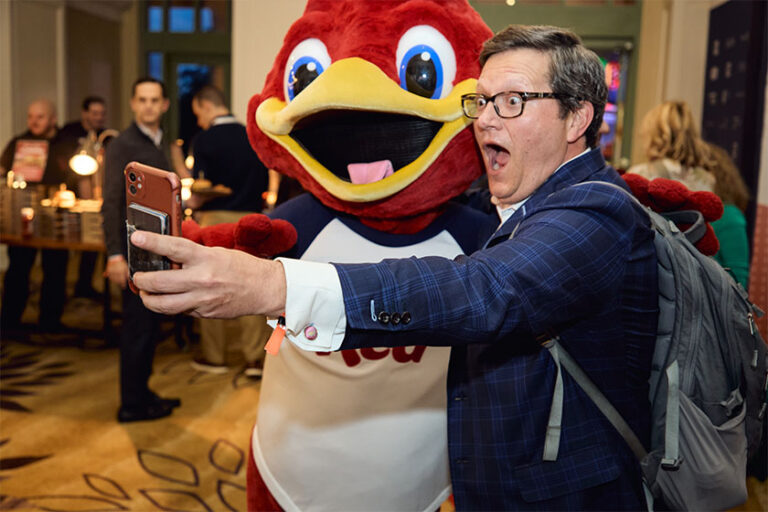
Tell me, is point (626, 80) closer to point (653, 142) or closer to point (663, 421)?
point (653, 142)

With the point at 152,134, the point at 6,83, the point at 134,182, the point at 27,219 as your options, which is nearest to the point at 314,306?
the point at 134,182

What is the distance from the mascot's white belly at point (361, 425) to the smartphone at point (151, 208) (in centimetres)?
74

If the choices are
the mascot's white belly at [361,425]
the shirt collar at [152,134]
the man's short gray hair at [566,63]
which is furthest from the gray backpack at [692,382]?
the shirt collar at [152,134]

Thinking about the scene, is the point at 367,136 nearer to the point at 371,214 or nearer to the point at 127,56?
the point at 371,214

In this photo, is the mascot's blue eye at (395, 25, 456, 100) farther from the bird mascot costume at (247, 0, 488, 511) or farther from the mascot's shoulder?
the mascot's shoulder

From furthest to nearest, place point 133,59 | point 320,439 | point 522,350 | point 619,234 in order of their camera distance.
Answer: point 133,59 → point 320,439 → point 522,350 → point 619,234

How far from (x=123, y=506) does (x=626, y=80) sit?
6256 millimetres

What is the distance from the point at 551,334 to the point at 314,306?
494 millimetres

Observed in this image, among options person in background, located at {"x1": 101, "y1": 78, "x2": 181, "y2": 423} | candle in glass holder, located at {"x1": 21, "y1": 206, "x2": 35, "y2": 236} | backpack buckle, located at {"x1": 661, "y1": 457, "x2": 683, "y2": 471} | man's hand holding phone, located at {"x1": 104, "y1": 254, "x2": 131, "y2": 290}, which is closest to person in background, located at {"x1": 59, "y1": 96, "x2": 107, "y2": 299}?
candle in glass holder, located at {"x1": 21, "y1": 206, "x2": 35, "y2": 236}

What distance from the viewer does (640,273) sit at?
1226mm

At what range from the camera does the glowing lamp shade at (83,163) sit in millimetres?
4691

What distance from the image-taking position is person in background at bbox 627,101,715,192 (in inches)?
120

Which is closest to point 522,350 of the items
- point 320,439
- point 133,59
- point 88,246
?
point 320,439

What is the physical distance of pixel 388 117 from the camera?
157 cm
